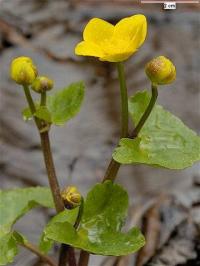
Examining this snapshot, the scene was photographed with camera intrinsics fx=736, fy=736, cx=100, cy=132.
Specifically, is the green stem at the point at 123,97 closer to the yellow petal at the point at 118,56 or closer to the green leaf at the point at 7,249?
the yellow petal at the point at 118,56

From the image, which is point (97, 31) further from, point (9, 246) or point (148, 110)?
point (9, 246)

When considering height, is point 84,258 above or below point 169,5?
below

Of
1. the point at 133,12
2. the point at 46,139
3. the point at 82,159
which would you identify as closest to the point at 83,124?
the point at 82,159

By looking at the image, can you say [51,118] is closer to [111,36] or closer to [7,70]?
[111,36]

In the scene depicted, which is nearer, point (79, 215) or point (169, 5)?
point (79, 215)

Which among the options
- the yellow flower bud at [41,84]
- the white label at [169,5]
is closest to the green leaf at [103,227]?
the yellow flower bud at [41,84]

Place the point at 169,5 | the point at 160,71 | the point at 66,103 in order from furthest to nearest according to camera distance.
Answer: the point at 169,5 → the point at 66,103 → the point at 160,71

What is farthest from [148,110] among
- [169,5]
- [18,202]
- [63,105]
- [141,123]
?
A: [169,5]
